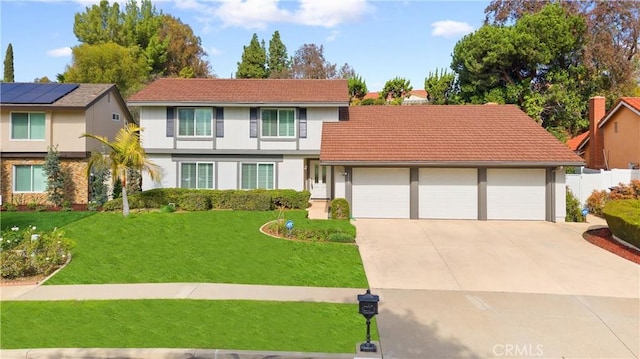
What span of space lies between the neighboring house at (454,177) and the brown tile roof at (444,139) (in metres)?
0.04

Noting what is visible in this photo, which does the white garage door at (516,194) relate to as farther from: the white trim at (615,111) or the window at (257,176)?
the window at (257,176)

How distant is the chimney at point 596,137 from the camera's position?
85.7ft

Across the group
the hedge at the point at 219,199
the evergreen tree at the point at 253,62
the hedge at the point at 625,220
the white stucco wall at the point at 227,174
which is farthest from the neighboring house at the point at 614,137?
the evergreen tree at the point at 253,62

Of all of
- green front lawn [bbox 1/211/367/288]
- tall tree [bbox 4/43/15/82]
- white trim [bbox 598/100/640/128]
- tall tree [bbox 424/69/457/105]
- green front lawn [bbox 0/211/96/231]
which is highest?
tall tree [bbox 4/43/15/82]

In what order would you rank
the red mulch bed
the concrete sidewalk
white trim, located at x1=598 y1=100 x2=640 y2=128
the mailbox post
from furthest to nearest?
white trim, located at x1=598 y1=100 x2=640 y2=128, the red mulch bed, the concrete sidewalk, the mailbox post

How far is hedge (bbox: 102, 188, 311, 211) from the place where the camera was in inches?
725

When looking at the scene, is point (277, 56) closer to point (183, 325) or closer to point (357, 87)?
point (357, 87)

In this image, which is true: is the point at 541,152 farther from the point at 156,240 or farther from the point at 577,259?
the point at 156,240

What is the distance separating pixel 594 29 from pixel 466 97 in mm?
12017

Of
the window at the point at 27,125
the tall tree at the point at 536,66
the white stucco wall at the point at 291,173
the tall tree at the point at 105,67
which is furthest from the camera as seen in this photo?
the tall tree at the point at 105,67

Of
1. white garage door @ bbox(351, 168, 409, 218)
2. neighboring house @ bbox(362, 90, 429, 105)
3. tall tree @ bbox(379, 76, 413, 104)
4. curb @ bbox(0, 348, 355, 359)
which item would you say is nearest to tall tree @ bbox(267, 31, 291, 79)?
neighboring house @ bbox(362, 90, 429, 105)

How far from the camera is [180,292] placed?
8508 mm

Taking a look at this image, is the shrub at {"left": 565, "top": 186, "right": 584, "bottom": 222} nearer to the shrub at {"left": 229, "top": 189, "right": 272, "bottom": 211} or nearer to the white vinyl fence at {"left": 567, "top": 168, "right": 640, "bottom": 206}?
the white vinyl fence at {"left": 567, "top": 168, "right": 640, "bottom": 206}

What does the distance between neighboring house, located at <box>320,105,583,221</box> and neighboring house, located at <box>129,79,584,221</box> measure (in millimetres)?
44
